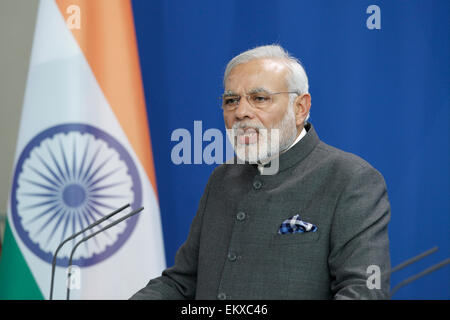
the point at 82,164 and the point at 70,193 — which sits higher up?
the point at 82,164

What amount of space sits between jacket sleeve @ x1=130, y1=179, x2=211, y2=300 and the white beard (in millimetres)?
293

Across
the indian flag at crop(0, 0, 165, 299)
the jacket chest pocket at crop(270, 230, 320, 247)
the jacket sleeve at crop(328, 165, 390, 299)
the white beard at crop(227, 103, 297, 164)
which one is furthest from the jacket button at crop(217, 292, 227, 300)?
the indian flag at crop(0, 0, 165, 299)

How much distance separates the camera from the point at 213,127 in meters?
3.31

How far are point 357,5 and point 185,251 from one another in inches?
74.7

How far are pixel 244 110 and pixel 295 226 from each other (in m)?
0.45

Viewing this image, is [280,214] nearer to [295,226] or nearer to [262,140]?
[295,226]

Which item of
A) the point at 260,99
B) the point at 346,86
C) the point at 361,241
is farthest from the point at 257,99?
the point at 346,86

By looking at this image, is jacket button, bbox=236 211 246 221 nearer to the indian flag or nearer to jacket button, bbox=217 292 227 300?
jacket button, bbox=217 292 227 300

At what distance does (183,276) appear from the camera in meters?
2.08

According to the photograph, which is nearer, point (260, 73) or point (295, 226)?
point (295, 226)

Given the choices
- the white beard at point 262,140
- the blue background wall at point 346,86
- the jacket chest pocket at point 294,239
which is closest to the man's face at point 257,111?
the white beard at point 262,140

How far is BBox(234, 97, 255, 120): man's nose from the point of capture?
6.61 feet

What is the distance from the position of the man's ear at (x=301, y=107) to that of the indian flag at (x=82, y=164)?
1.33 meters
